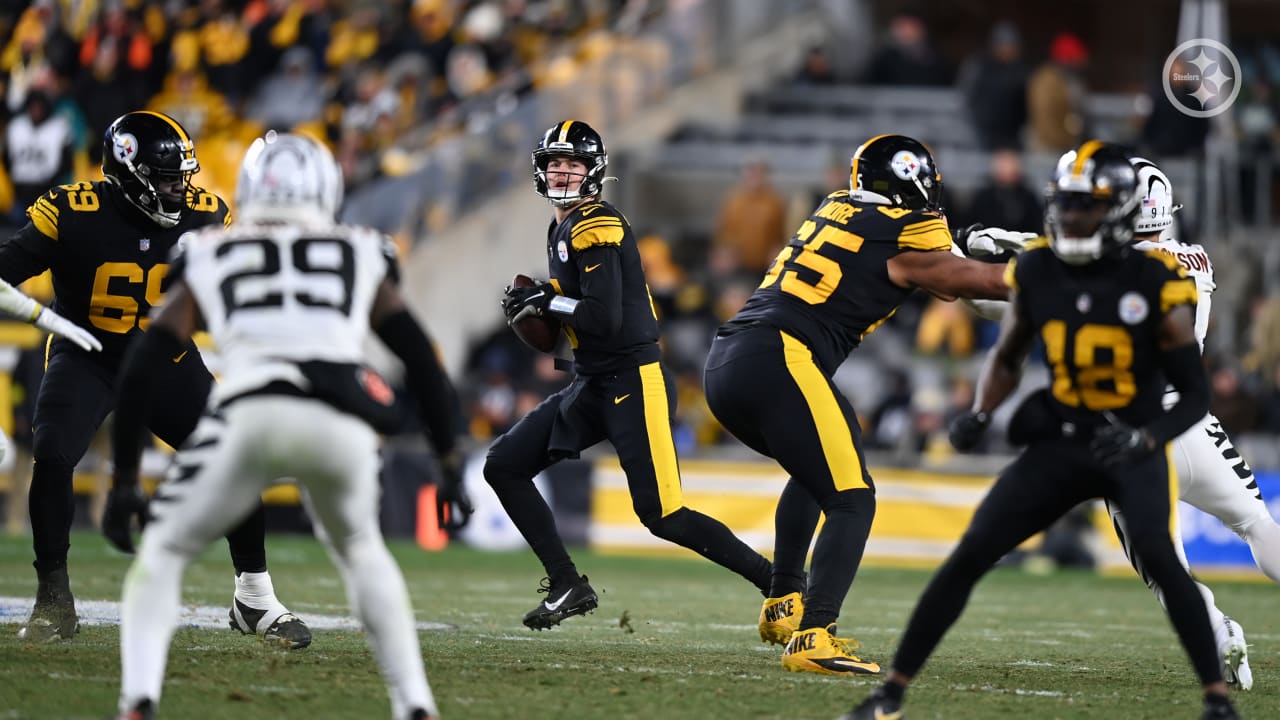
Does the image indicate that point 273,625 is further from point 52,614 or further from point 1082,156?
point 1082,156

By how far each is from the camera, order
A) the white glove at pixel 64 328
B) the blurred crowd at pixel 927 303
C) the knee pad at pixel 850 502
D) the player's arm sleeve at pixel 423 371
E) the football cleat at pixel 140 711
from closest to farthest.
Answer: the football cleat at pixel 140 711 < the player's arm sleeve at pixel 423 371 < the white glove at pixel 64 328 < the knee pad at pixel 850 502 < the blurred crowd at pixel 927 303

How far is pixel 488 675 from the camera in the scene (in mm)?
6148

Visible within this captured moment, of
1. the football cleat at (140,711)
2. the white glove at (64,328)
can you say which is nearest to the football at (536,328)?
the white glove at (64,328)

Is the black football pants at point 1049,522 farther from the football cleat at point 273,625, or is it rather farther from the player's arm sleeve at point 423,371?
the football cleat at point 273,625

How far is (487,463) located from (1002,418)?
834cm

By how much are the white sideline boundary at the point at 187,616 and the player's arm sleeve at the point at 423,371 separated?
2.65m

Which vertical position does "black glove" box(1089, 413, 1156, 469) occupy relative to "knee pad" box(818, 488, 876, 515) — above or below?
above

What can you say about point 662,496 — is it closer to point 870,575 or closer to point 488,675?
point 488,675

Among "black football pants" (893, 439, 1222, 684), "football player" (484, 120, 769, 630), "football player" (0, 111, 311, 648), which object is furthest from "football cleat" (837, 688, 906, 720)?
"football player" (0, 111, 311, 648)

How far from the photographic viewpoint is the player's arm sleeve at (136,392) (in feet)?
16.3

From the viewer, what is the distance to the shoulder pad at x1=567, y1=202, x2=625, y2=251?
24.0 feet

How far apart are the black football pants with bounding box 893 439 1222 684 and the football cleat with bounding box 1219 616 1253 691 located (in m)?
1.31

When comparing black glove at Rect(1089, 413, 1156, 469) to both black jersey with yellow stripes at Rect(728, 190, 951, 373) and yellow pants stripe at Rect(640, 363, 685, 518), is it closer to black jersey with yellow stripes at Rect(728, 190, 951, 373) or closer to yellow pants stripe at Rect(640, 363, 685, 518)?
black jersey with yellow stripes at Rect(728, 190, 951, 373)

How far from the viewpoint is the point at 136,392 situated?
5.02 m
